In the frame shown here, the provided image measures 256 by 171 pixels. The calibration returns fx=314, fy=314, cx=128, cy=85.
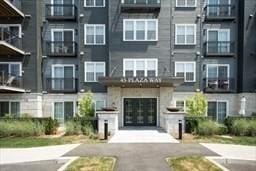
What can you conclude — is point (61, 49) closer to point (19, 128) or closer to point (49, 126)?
point (49, 126)

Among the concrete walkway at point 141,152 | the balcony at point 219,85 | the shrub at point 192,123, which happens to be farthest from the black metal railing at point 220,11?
the concrete walkway at point 141,152

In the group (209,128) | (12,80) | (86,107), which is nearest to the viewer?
(209,128)

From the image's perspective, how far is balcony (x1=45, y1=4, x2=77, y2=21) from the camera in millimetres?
28703

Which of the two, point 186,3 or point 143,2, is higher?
point 186,3

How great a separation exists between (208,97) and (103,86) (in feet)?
31.3

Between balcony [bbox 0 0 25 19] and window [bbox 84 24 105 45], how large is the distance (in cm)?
578

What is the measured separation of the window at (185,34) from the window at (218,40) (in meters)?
1.54

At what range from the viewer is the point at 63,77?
28.9 m

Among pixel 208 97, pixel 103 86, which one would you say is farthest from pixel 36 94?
pixel 208 97

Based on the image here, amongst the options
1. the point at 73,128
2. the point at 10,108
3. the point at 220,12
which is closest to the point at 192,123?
the point at 73,128

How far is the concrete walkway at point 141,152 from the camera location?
11516 mm

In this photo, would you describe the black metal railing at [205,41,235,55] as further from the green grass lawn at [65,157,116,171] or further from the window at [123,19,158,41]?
the green grass lawn at [65,157,116,171]

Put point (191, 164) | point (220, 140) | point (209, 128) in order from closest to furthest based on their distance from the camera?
point (191, 164) → point (220, 140) → point (209, 128)

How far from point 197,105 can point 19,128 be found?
45.3 ft
